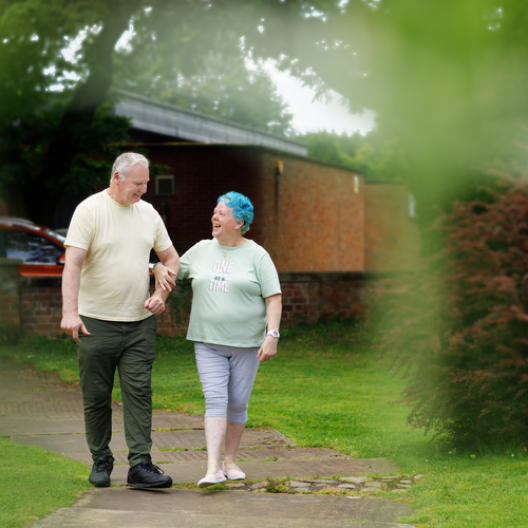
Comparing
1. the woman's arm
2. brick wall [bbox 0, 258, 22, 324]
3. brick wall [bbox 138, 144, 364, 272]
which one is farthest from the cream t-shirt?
brick wall [bbox 138, 144, 364, 272]

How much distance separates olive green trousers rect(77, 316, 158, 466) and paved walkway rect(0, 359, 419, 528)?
0.29m

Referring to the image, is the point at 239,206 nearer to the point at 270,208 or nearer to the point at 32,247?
the point at 32,247

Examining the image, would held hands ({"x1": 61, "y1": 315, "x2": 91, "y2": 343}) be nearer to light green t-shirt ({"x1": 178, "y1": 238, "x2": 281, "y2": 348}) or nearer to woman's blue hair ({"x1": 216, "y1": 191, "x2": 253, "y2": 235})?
light green t-shirt ({"x1": 178, "y1": 238, "x2": 281, "y2": 348})

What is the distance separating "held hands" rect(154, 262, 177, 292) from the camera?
4180mm

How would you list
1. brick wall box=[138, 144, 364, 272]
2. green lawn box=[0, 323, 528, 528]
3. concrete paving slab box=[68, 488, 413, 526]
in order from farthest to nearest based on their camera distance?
brick wall box=[138, 144, 364, 272] → green lawn box=[0, 323, 528, 528] → concrete paving slab box=[68, 488, 413, 526]

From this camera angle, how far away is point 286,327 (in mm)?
12578

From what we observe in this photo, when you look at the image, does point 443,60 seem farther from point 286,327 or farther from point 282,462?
point 286,327

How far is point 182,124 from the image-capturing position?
27141mm

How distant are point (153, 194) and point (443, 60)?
20.2 metres

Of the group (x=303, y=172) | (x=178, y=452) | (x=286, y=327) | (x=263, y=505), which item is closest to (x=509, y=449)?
(x=263, y=505)

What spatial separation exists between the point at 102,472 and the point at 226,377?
0.87 metres

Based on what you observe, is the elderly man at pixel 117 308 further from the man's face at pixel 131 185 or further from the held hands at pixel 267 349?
the held hands at pixel 267 349

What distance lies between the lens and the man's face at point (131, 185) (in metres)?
4.14

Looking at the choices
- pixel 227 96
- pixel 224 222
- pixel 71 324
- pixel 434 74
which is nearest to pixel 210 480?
pixel 71 324
